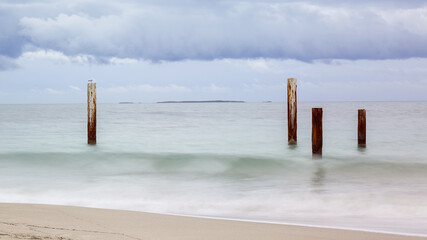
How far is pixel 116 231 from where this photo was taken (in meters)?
4.54

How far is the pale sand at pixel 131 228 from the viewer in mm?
4281

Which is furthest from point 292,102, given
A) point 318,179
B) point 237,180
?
point 237,180

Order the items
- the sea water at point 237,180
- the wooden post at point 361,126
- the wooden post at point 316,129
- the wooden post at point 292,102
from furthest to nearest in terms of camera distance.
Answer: the wooden post at point 292,102 < the wooden post at point 361,126 < the wooden post at point 316,129 < the sea water at point 237,180

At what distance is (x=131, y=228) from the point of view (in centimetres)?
478

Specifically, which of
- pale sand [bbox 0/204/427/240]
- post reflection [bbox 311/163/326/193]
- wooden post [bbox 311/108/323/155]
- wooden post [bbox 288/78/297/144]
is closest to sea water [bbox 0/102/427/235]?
post reflection [bbox 311/163/326/193]

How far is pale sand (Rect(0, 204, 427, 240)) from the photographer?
428 centimetres

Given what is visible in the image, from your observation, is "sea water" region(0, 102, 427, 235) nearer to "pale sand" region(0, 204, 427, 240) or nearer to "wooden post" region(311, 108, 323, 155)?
"wooden post" region(311, 108, 323, 155)

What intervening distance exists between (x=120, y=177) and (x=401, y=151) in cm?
1085

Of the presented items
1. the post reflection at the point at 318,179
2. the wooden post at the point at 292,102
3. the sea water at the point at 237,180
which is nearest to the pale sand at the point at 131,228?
the sea water at the point at 237,180

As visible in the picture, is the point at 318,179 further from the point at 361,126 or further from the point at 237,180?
the point at 361,126

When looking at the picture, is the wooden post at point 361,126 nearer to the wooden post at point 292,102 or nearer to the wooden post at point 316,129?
the wooden post at point 316,129

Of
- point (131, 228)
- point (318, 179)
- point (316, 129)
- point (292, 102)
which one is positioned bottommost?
point (318, 179)

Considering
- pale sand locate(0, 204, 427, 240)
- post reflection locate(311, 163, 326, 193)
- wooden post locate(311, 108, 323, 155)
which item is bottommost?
post reflection locate(311, 163, 326, 193)

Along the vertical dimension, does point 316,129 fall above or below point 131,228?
above
